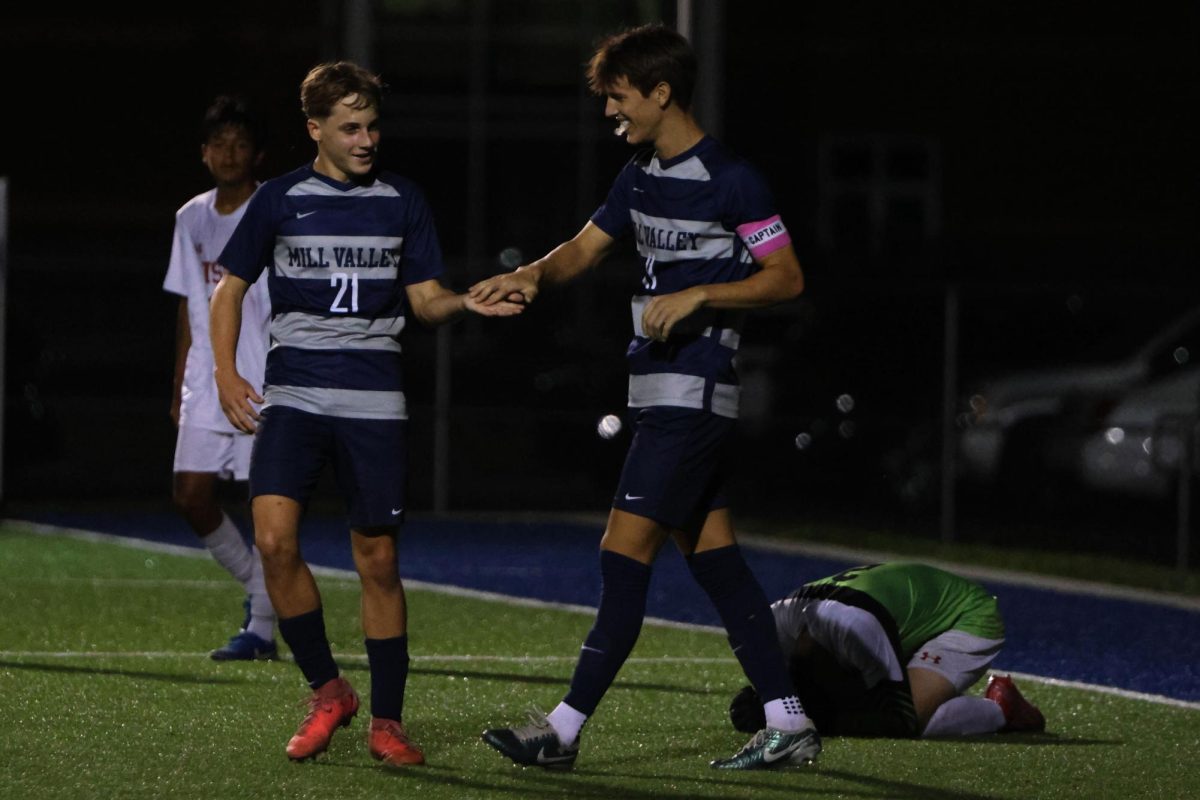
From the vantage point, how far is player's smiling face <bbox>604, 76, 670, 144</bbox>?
21.7 feet

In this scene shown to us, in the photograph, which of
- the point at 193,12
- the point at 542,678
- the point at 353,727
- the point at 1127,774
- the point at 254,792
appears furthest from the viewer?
the point at 193,12

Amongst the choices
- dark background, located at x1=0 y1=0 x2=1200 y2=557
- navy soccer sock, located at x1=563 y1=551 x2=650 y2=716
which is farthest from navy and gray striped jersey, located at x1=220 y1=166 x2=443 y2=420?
dark background, located at x1=0 y1=0 x2=1200 y2=557

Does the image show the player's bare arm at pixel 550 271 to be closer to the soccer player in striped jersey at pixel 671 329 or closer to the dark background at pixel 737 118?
the soccer player in striped jersey at pixel 671 329

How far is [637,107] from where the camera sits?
6633 mm

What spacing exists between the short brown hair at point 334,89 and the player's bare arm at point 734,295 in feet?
3.22

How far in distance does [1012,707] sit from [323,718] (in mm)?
2188

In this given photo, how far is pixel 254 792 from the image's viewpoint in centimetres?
632

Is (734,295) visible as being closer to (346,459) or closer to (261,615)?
(346,459)

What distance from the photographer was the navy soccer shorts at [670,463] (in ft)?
21.9

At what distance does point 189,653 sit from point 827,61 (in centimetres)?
2863

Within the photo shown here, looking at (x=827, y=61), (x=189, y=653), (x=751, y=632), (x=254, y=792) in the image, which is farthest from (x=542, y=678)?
(x=827, y=61)

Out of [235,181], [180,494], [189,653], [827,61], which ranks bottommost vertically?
[189,653]

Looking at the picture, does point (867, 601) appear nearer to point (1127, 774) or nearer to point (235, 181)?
point (1127, 774)

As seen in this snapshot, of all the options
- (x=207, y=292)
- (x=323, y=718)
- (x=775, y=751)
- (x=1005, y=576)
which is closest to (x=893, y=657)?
(x=775, y=751)
